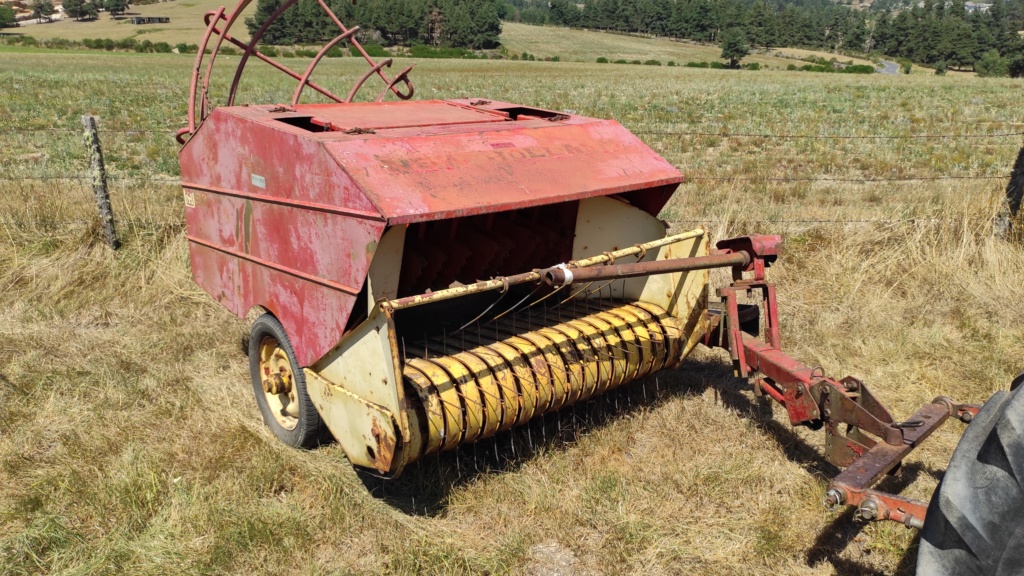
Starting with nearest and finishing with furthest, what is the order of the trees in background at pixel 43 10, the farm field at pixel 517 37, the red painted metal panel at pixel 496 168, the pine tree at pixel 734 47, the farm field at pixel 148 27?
the red painted metal panel at pixel 496 168
the farm field at pixel 148 27
the farm field at pixel 517 37
the pine tree at pixel 734 47
the trees in background at pixel 43 10

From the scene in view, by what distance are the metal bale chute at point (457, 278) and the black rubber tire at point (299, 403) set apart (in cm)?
1

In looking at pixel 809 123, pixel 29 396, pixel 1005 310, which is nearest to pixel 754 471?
pixel 1005 310

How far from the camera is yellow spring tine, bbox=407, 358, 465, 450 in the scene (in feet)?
10.6

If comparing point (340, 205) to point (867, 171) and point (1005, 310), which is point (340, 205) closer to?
point (1005, 310)

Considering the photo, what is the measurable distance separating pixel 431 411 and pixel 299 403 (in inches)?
35.1

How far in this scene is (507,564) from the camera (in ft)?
10.0

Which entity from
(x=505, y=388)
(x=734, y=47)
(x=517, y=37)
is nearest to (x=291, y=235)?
(x=505, y=388)

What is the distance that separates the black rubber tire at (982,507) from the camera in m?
1.91

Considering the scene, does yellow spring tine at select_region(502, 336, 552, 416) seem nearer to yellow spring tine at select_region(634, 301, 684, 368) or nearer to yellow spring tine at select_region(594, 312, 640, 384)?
yellow spring tine at select_region(594, 312, 640, 384)

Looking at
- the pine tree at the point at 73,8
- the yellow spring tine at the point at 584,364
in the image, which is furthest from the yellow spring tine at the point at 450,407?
the pine tree at the point at 73,8

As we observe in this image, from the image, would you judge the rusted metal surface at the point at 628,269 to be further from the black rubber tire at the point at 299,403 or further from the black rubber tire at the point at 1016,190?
the black rubber tire at the point at 1016,190

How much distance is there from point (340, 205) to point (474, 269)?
115cm

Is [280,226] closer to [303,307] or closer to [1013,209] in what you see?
[303,307]

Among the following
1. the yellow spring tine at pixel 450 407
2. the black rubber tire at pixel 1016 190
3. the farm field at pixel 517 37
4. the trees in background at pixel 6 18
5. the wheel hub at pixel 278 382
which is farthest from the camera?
the trees in background at pixel 6 18
